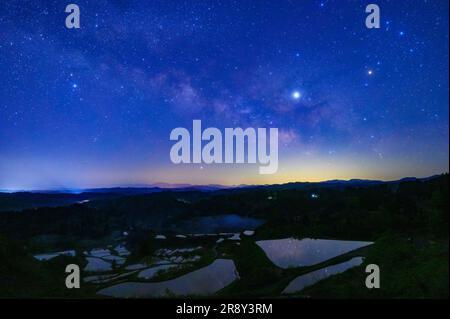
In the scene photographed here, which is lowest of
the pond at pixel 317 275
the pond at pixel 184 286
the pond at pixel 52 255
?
the pond at pixel 184 286

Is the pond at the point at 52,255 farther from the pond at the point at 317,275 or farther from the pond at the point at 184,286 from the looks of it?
the pond at the point at 317,275

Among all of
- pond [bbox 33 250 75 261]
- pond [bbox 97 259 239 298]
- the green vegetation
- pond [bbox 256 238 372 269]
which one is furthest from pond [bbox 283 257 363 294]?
pond [bbox 33 250 75 261]

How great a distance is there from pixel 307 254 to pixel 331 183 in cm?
339

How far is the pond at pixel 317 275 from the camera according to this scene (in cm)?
795

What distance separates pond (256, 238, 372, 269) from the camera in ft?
33.1

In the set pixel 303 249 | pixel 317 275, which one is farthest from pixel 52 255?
pixel 303 249

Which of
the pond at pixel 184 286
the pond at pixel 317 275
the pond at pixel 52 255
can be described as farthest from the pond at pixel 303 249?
the pond at pixel 52 255

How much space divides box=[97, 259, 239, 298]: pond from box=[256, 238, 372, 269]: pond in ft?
6.96

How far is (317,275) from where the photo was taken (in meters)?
8.67

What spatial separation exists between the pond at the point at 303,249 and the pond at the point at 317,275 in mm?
826

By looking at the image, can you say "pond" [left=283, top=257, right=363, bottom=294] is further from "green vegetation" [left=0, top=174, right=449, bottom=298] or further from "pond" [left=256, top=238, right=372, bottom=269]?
"pond" [left=256, top=238, right=372, bottom=269]
